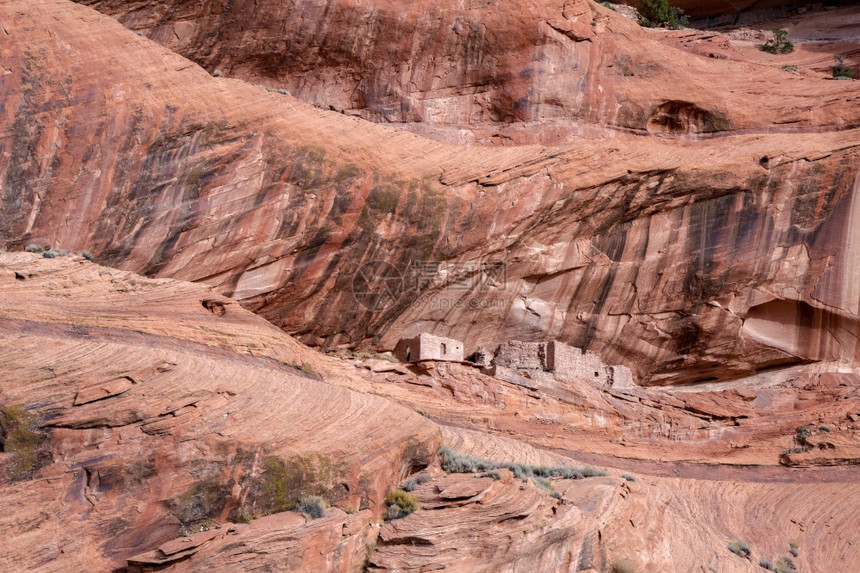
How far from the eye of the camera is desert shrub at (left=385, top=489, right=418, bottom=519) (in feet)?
52.7

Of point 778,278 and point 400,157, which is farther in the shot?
point 778,278

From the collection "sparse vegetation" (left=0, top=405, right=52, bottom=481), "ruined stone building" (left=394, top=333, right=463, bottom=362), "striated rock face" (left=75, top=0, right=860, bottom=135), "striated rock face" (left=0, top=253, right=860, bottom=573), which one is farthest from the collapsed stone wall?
"sparse vegetation" (left=0, top=405, right=52, bottom=481)

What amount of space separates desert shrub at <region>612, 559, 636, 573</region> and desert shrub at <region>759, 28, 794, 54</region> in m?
28.3

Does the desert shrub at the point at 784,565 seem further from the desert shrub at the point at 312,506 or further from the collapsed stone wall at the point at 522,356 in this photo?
the desert shrub at the point at 312,506

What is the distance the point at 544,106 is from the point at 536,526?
17589 mm

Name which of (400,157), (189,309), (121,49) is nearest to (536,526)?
(189,309)

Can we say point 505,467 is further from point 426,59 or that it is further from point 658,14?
point 658,14

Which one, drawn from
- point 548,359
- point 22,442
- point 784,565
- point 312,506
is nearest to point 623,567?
point 312,506

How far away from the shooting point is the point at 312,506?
15.3 metres

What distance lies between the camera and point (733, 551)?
68.6 feet

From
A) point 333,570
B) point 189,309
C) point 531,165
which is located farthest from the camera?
point 531,165

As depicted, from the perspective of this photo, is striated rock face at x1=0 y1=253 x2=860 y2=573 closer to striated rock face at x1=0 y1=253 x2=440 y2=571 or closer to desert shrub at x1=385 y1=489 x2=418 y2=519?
striated rock face at x1=0 y1=253 x2=440 y2=571

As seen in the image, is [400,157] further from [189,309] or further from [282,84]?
[189,309]

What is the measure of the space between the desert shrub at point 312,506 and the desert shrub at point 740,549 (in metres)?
9.98
